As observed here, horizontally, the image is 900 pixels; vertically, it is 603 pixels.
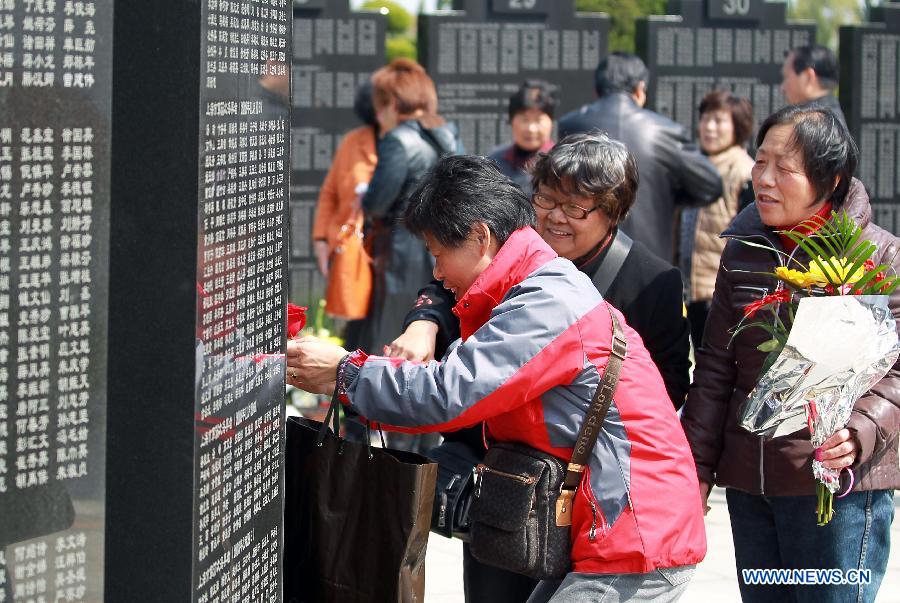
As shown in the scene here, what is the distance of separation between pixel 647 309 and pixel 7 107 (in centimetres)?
210

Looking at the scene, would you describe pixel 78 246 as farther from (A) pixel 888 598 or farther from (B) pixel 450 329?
(A) pixel 888 598

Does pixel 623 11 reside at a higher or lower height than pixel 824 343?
higher

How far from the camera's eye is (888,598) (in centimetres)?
554

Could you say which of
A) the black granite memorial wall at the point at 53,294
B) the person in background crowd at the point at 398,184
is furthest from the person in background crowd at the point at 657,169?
the black granite memorial wall at the point at 53,294

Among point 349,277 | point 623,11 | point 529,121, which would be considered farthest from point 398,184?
point 623,11

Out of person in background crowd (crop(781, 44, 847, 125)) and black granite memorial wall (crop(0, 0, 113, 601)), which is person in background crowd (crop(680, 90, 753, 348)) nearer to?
person in background crowd (crop(781, 44, 847, 125))

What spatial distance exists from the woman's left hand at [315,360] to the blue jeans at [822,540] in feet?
4.21

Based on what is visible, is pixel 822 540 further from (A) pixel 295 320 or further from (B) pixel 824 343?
(A) pixel 295 320

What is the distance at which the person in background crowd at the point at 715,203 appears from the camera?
772cm

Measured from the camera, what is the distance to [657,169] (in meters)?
6.35

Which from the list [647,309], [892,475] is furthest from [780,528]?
[647,309]

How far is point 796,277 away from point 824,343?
0.20 m

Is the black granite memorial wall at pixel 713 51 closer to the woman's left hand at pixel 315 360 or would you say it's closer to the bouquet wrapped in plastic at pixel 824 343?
the bouquet wrapped in plastic at pixel 824 343

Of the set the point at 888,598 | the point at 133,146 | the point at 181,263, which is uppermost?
the point at 133,146
